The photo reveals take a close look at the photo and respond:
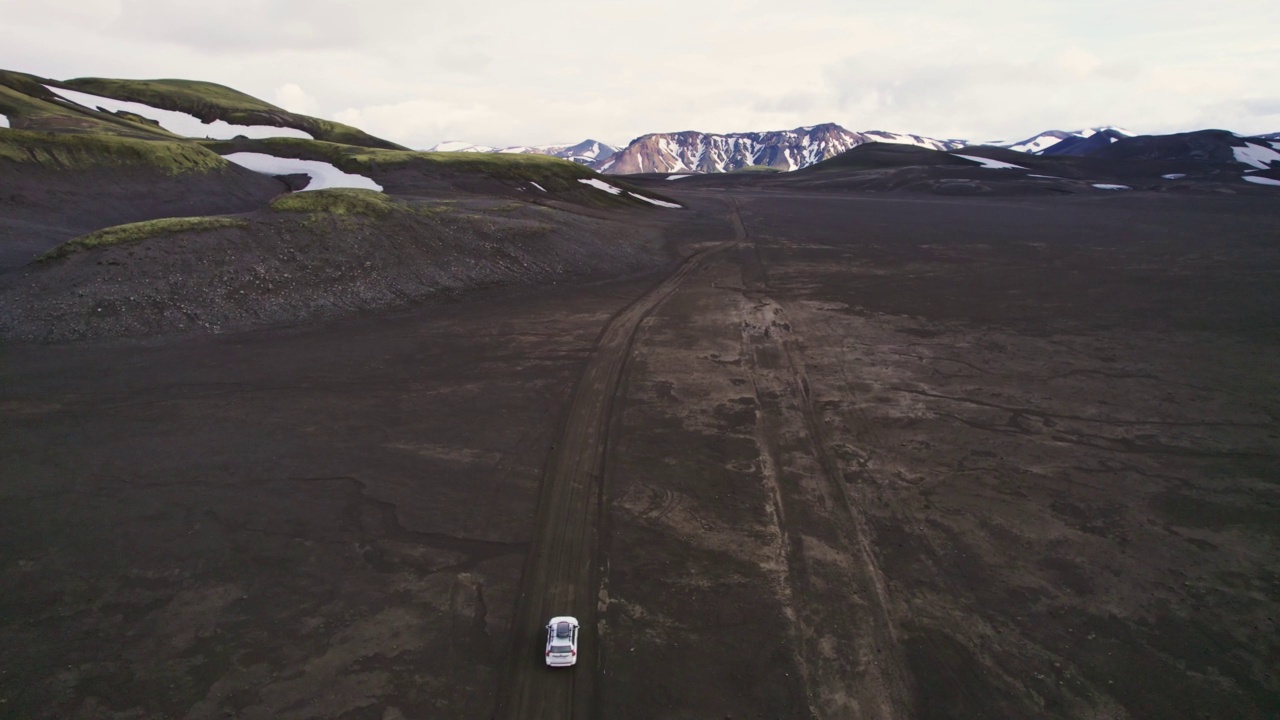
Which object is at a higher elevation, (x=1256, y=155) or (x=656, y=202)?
(x=1256, y=155)

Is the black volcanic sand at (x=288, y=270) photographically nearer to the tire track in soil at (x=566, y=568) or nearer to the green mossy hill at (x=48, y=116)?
the tire track in soil at (x=566, y=568)

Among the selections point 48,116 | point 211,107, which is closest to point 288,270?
point 48,116

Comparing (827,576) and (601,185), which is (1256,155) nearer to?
(601,185)

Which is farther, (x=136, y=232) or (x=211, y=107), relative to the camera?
(x=211, y=107)

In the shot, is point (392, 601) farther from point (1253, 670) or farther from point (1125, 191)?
point (1125, 191)

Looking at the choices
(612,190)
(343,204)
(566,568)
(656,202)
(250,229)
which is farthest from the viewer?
(656,202)

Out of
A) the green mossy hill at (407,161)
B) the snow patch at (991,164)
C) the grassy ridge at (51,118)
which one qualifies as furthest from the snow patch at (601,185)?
the snow patch at (991,164)

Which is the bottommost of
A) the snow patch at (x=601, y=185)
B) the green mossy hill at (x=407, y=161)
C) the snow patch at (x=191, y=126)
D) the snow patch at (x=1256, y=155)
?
the snow patch at (x=601, y=185)
